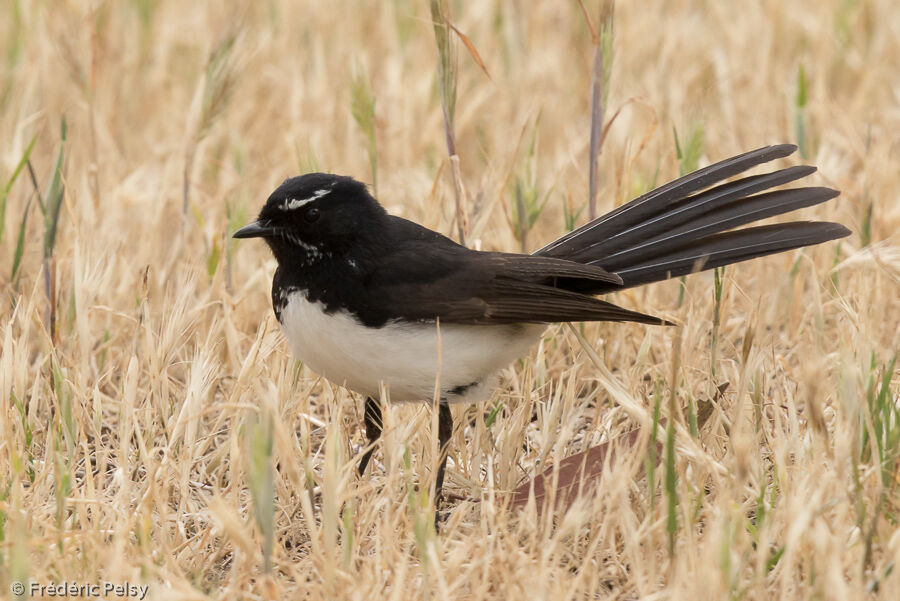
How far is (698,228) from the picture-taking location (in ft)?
15.0

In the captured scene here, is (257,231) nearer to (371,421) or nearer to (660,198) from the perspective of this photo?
(371,421)

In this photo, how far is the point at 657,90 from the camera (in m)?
7.36

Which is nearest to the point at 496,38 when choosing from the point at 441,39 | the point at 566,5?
the point at 566,5

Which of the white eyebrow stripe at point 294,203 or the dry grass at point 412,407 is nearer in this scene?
the dry grass at point 412,407

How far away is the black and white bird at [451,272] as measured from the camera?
13.9 ft

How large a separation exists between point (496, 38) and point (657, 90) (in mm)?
1881

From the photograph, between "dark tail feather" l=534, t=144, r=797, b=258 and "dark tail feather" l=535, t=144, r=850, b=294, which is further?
"dark tail feather" l=534, t=144, r=797, b=258

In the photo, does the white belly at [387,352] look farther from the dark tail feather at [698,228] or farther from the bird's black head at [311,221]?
the dark tail feather at [698,228]

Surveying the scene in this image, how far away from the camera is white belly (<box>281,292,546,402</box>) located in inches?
164

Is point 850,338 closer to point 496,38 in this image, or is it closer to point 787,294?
point 787,294

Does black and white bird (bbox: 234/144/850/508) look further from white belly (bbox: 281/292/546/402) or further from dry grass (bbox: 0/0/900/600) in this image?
dry grass (bbox: 0/0/900/600)

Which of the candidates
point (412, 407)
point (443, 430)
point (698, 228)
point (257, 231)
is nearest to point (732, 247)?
point (698, 228)

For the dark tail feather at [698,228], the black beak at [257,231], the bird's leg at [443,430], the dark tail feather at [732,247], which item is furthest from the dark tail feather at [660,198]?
the black beak at [257,231]

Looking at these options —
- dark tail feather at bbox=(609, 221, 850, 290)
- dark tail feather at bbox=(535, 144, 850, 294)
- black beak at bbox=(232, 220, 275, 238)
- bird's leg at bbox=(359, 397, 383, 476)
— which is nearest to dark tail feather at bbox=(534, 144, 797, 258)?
dark tail feather at bbox=(535, 144, 850, 294)
